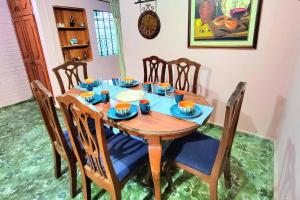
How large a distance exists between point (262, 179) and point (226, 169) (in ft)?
1.54

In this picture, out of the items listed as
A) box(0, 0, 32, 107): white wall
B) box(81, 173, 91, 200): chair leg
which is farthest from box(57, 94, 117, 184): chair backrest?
box(0, 0, 32, 107): white wall

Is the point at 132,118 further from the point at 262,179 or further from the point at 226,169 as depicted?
the point at 262,179

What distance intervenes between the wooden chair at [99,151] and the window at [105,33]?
10.2ft

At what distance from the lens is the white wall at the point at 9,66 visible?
3.48 meters

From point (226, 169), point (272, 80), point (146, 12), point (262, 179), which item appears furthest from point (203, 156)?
point (146, 12)

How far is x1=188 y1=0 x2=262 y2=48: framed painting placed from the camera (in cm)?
196

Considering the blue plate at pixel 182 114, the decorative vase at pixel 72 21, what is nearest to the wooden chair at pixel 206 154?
the blue plate at pixel 182 114

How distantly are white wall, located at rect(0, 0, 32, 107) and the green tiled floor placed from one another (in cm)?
159

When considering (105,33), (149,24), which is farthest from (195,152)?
(105,33)

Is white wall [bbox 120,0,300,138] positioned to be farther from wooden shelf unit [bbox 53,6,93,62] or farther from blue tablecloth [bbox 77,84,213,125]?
wooden shelf unit [bbox 53,6,93,62]

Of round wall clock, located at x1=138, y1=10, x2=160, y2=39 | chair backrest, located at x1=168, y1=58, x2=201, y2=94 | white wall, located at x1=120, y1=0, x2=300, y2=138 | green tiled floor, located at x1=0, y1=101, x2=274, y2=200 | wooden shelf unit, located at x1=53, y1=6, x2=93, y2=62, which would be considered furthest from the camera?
wooden shelf unit, located at x1=53, y1=6, x2=93, y2=62

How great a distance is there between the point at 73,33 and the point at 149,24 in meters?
1.89

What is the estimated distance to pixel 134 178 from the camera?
1.78 meters

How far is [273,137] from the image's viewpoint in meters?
2.23
